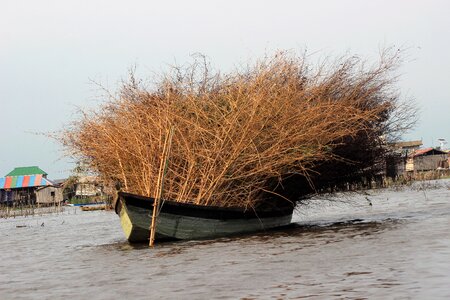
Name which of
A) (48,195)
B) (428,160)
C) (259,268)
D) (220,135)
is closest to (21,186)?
(48,195)

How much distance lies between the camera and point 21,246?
19188mm

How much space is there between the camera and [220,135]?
1538cm

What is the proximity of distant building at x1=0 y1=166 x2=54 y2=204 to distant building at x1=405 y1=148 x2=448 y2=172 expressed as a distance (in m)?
35.1

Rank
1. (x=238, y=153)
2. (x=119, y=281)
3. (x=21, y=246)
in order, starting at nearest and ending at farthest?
(x=119, y=281)
(x=238, y=153)
(x=21, y=246)

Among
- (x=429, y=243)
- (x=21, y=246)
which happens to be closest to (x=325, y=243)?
(x=429, y=243)

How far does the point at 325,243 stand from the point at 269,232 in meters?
3.60

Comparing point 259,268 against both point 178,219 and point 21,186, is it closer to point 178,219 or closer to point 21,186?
point 178,219

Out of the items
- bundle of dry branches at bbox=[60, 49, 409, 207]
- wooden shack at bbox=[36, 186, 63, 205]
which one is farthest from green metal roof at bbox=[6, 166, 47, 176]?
bundle of dry branches at bbox=[60, 49, 409, 207]

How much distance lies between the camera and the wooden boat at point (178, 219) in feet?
46.7

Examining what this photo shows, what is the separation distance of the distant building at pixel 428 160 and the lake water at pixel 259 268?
53.0m

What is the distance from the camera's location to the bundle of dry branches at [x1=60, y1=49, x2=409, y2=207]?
49.9 ft

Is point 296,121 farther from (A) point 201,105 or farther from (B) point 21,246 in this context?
(B) point 21,246

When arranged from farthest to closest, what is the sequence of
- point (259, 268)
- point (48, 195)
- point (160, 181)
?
point (48, 195) < point (160, 181) < point (259, 268)

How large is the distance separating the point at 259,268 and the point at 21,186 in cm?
5962
